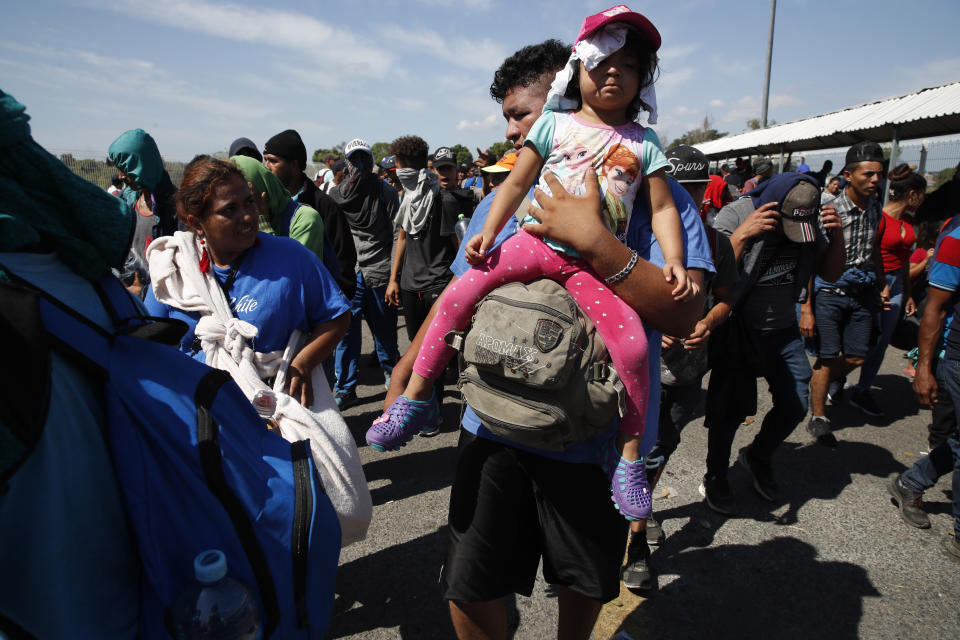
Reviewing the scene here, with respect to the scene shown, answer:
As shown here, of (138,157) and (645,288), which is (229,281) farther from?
(645,288)

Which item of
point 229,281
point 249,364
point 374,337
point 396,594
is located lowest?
point 396,594

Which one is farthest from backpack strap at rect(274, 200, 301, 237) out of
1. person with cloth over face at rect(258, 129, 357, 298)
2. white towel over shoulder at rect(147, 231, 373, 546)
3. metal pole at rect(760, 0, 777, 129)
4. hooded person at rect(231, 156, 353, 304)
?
metal pole at rect(760, 0, 777, 129)

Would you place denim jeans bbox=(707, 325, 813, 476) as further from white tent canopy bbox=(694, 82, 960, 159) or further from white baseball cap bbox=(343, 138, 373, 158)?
white tent canopy bbox=(694, 82, 960, 159)

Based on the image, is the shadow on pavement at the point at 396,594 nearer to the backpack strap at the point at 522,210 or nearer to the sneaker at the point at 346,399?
the backpack strap at the point at 522,210

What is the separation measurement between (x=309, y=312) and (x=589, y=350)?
1.46 metres

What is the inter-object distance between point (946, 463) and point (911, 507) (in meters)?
0.36

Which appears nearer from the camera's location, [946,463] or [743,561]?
[743,561]

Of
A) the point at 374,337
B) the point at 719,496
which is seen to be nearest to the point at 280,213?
the point at 374,337

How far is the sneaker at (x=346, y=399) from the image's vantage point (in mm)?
5094

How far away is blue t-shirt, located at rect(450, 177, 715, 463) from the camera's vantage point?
1.59 meters

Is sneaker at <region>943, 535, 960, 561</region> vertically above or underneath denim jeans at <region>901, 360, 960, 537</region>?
underneath

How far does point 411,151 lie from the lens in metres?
5.00

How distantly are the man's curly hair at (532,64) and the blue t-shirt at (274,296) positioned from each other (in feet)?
3.82

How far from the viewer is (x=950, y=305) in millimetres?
3012
